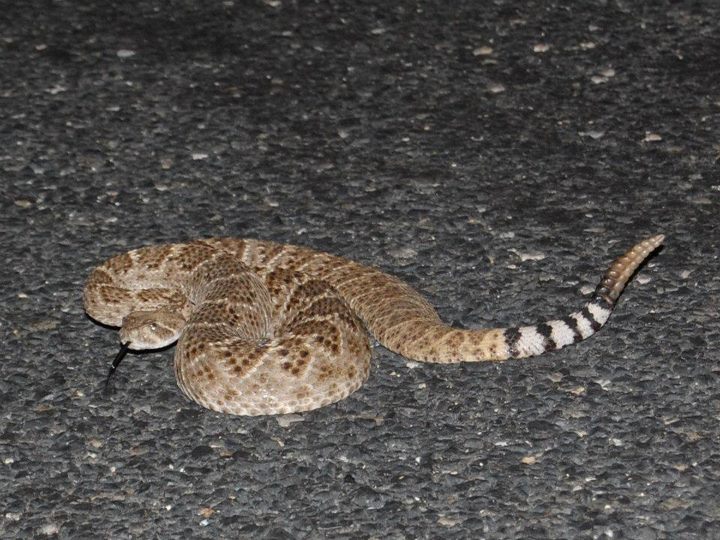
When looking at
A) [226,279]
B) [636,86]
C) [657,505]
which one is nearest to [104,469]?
[226,279]

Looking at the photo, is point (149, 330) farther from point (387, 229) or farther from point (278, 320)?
point (387, 229)

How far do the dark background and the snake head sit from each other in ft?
0.43

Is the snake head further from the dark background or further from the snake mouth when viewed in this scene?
the dark background

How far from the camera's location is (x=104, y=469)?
5230 mm

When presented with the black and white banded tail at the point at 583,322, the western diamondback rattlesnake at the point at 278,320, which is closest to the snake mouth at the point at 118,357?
the western diamondback rattlesnake at the point at 278,320

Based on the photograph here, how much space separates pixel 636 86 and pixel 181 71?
10.1 feet

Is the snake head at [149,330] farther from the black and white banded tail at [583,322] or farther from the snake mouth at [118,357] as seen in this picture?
the black and white banded tail at [583,322]

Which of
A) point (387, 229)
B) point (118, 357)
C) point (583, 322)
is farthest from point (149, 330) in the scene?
point (583, 322)

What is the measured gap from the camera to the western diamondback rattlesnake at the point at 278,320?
5.57m

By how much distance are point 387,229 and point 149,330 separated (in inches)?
63.7

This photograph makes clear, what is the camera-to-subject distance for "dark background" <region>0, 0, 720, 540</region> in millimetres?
5020

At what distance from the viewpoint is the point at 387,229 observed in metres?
6.95

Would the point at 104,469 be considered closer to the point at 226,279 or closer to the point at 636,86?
the point at 226,279

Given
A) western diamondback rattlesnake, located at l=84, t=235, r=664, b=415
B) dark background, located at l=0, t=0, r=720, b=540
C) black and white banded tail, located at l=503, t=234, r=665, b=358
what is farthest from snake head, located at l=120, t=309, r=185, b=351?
black and white banded tail, located at l=503, t=234, r=665, b=358
